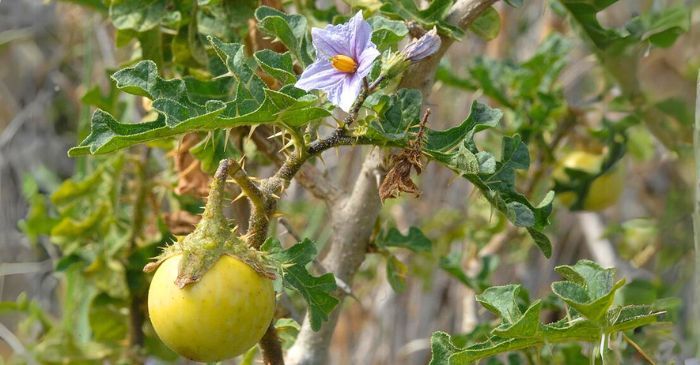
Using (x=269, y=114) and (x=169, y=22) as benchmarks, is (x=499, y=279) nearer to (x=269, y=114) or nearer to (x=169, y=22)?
(x=169, y=22)

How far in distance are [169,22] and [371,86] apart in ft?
1.50

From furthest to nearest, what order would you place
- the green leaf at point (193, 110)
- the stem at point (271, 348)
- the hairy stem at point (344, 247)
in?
1. the hairy stem at point (344, 247)
2. the stem at point (271, 348)
3. the green leaf at point (193, 110)

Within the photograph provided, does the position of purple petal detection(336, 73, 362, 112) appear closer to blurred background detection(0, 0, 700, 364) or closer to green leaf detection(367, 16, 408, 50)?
green leaf detection(367, 16, 408, 50)

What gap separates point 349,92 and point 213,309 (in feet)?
0.89

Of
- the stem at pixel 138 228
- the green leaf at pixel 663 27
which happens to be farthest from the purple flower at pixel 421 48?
the stem at pixel 138 228

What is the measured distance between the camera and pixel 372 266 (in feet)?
8.25

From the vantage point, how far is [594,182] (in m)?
1.84

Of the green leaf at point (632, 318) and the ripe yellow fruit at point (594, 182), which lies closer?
the green leaf at point (632, 318)

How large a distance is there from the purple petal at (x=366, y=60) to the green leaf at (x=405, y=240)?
0.40m

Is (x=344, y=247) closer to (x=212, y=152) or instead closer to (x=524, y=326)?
(x=212, y=152)

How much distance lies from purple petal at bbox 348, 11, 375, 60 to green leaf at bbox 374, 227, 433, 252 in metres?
0.39

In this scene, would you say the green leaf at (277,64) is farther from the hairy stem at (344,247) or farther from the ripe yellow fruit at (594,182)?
the ripe yellow fruit at (594,182)

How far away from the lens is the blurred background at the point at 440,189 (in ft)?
6.12

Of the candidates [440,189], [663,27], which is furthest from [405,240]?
[440,189]
